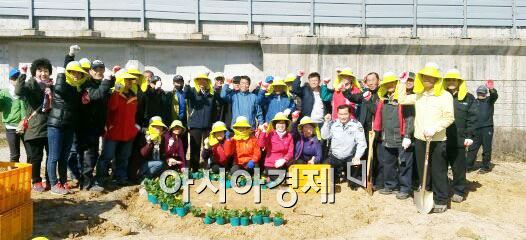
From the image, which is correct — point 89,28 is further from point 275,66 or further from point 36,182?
point 36,182

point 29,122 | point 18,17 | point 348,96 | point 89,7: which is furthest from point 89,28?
point 348,96

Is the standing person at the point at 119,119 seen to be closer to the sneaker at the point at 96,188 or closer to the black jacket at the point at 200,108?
the sneaker at the point at 96,188

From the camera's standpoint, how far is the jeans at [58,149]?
6.61m

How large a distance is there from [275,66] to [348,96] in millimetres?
7019

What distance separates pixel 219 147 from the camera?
786 centimetres

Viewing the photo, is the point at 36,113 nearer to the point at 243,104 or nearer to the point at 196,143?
the point at 196,143

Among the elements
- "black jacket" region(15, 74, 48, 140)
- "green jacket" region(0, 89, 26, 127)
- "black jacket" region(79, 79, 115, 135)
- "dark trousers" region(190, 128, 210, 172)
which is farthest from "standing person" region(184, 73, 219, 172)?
"green jacket" region(0, 89, 26, 127)

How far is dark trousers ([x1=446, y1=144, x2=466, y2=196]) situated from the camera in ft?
23.2

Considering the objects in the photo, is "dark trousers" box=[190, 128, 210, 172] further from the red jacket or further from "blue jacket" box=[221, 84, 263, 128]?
the red jacket

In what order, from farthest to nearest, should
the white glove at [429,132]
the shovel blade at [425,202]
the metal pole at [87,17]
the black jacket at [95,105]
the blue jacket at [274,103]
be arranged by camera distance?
the metal pole at [87,17] < the blue jacket at [274,103] < the black jacket at [95,105] < the shovel blade at [425,202] < the white glove at [429,132]

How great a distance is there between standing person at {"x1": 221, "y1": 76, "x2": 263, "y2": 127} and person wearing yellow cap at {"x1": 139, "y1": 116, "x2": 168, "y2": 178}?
1.24 m

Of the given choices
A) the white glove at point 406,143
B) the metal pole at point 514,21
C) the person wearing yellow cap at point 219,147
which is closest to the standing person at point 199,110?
the person wearing yellow cap at point 219,147

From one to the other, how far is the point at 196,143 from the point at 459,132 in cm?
413

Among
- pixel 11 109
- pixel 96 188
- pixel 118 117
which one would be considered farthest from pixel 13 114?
pixel 96 188
